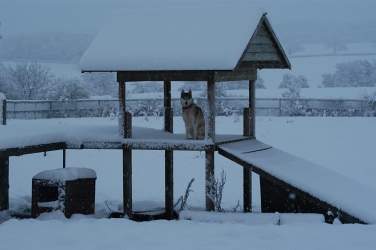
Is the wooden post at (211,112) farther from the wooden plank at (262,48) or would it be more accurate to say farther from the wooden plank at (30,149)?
the wooden plank at (30,149)

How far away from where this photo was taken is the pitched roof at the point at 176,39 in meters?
9.91

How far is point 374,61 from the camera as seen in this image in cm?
7069

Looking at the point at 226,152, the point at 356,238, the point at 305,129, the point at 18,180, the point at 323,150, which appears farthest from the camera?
the point at 305,129

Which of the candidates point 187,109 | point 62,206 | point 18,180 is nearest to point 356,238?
point 187,109

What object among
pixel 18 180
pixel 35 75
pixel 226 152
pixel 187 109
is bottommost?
pixel 18 180

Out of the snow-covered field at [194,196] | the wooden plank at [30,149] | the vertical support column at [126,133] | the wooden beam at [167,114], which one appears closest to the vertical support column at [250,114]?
the wooden beam at [167,114]

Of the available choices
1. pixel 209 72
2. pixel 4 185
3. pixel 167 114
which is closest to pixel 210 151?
pixel 209 72

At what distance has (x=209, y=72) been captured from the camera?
10117 millimetres

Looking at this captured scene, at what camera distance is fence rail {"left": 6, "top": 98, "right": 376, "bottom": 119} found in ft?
114

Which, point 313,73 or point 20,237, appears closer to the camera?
point 20,237

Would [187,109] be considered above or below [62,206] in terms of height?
above

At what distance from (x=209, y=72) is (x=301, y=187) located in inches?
95.6

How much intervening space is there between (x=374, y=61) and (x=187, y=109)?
64316mm

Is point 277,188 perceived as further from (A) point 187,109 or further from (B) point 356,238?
(B) point 356,238
